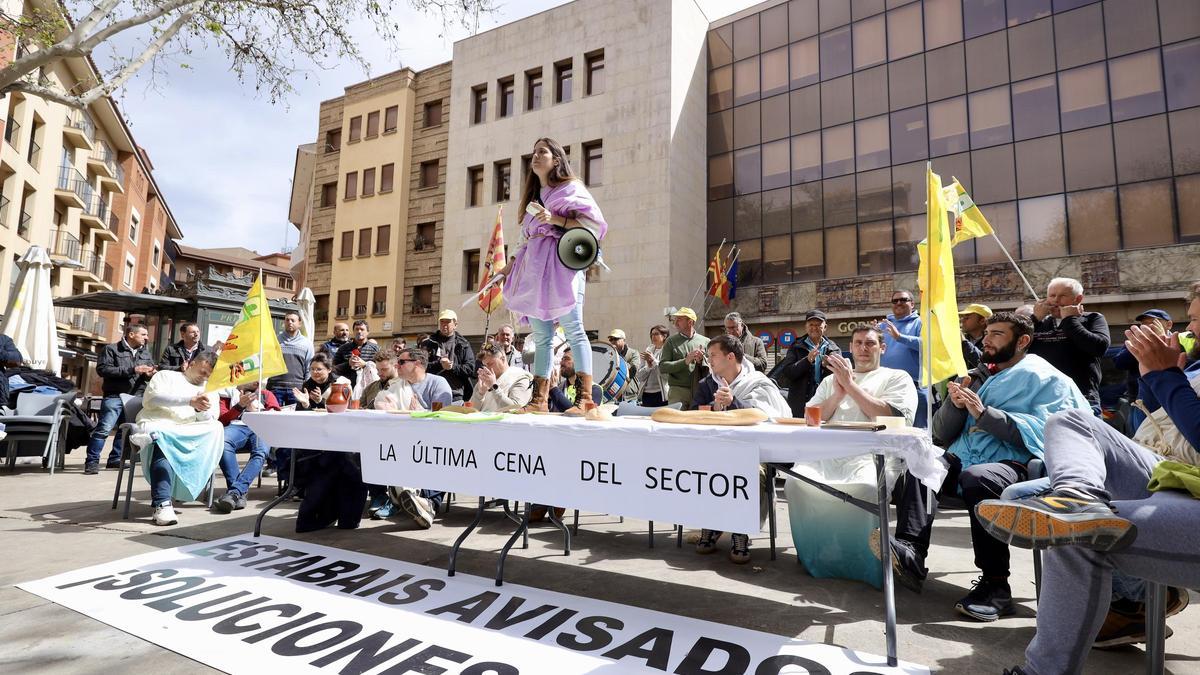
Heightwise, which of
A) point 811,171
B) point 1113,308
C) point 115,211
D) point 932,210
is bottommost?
point 932,210

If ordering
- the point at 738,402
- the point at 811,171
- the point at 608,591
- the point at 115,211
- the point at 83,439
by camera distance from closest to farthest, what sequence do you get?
the point at 608,591 → the point at 738,402 → the point at 83,439 → the point at 811,171 → the point at 115,211

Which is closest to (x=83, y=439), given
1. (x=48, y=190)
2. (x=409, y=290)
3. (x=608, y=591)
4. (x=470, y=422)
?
(x=470, y=422)

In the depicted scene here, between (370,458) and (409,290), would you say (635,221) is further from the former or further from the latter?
(370,458)

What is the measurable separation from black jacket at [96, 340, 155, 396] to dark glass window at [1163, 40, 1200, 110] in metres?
21.6

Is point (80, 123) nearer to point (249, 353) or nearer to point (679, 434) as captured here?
point (249, 353)

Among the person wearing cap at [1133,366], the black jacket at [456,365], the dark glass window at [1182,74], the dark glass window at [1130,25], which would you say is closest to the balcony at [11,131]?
the black jacket at [456,365]

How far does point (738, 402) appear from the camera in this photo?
4125mm

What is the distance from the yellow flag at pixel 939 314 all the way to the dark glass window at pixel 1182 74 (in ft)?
57.7

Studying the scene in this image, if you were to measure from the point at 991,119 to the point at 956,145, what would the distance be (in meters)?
1.00

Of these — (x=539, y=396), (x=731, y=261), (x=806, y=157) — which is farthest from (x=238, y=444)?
(x=806, y=157)

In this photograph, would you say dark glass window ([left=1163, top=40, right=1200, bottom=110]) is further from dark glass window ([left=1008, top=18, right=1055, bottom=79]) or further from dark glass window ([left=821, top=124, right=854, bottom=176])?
dark glass window ([left=821, top=124, right=854, bottom=176])

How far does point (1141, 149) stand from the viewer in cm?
1545

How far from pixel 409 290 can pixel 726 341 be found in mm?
21237

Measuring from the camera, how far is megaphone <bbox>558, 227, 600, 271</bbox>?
3.71 meters
